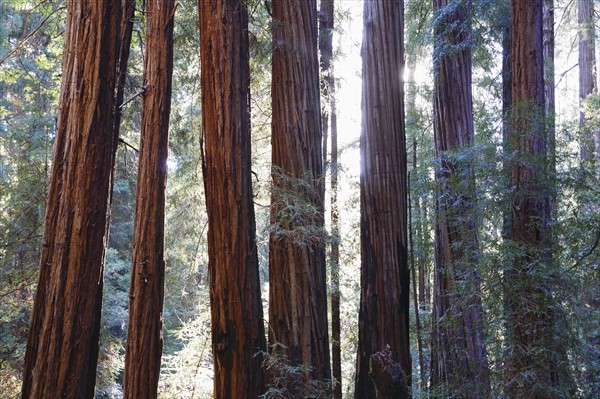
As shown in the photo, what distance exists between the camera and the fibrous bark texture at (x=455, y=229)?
17.4 feet

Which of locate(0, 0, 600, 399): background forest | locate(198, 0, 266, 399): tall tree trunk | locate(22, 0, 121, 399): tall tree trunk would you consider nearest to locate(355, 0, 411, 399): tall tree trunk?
locate(0, 0, 600, 399): background forest

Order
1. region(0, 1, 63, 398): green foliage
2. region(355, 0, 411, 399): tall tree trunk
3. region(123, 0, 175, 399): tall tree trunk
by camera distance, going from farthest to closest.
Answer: region(0, 1, 63, 398): green foliage
region(123, 0, 175, 399): tall tree trunk
region(355, 0, 411, 399): tall tree trunk

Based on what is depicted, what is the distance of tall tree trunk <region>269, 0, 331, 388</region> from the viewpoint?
5.31 meters

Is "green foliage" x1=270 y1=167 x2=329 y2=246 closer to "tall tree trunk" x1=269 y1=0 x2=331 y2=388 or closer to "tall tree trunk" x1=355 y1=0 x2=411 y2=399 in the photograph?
"tall tree trunk" x1=269 y1=0 x2=331 y2=388

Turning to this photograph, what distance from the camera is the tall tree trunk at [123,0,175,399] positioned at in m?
6.63

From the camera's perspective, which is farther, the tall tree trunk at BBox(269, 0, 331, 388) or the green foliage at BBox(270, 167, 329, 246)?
the tall tree trunk at BBox(269, 0, 331, 388)

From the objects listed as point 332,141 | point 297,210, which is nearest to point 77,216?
point 297,210

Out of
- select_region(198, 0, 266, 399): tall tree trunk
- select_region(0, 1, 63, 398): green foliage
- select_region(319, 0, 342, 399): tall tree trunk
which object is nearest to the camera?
select_region(198, 0, 266, 399): tall tree trunk

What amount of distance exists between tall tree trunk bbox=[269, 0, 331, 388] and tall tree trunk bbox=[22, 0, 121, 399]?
1590 mm

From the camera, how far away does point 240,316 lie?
4.86 meters

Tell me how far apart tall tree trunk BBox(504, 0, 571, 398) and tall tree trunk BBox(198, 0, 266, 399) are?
7.16 feet

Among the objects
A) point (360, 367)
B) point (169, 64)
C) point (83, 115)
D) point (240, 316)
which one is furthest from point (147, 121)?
point (360, 367)

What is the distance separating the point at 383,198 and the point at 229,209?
1903mm

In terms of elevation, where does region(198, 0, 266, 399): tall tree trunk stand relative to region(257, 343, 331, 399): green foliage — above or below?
above
